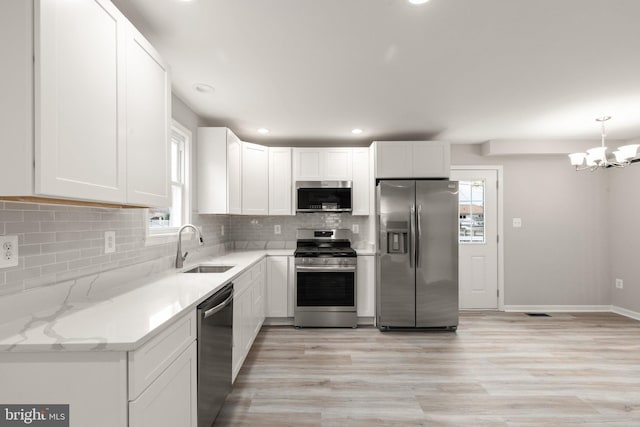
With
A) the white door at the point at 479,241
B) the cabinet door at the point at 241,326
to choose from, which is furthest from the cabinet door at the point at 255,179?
the white door at the point at 479,241

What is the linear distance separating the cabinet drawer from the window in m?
1.51

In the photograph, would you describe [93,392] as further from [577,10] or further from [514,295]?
[514,295]

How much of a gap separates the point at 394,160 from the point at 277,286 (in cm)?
209

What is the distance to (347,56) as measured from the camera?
2172mm

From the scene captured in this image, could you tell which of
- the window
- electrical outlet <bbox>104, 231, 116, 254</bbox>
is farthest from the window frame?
electrical outlet <bbox>104, 231, 116, 254</bbox>

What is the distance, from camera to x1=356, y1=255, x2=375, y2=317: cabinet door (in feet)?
12.8

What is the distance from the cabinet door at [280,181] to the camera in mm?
4176

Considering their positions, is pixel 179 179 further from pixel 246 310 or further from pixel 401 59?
pixel 401 59

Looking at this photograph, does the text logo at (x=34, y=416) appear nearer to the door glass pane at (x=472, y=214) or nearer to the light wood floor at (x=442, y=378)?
the light wood floor at (x=442, y=378)

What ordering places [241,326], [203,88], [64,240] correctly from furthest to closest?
[203,88] → [241,326] → [64,240]

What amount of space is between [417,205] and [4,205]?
3.41 meters

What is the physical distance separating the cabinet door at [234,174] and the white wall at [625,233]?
5094 mm

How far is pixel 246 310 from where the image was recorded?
109 inches

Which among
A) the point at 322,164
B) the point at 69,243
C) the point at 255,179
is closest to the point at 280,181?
the point at 255,179
